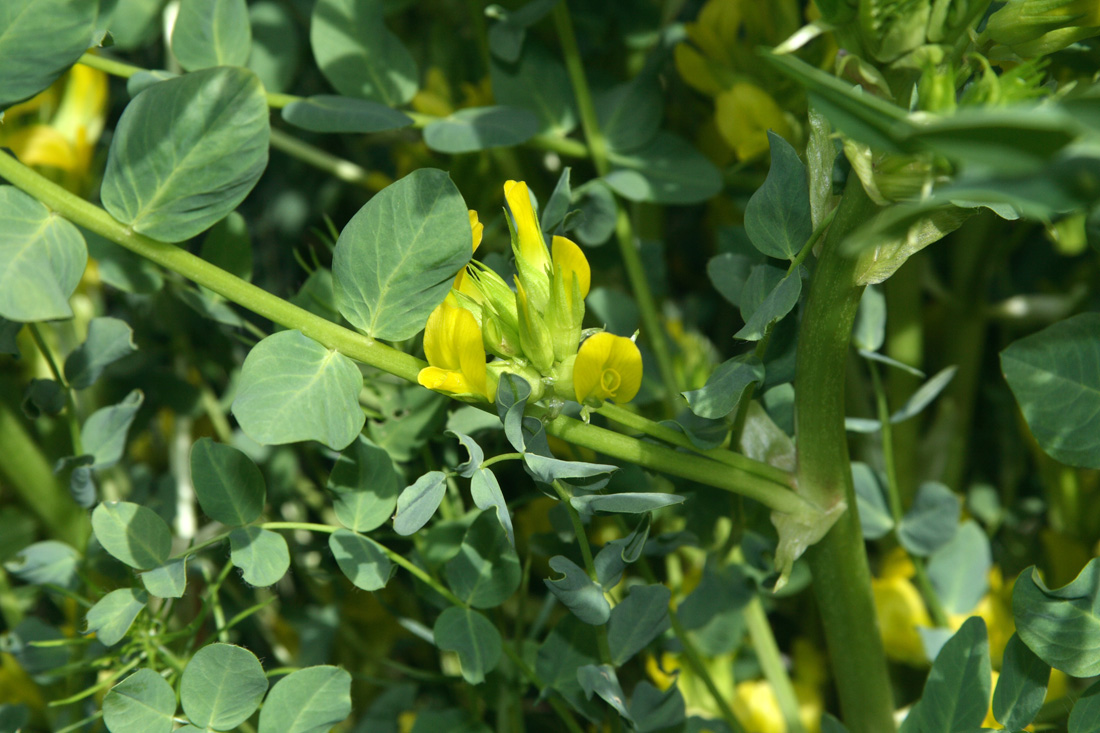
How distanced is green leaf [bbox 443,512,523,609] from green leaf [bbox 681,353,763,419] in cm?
11

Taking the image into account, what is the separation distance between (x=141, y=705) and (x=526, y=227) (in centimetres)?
25

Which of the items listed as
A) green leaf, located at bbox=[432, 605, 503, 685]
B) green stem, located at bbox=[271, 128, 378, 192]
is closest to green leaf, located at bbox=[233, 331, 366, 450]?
green leaf, located at bbox=[432, 605, 503, 685]

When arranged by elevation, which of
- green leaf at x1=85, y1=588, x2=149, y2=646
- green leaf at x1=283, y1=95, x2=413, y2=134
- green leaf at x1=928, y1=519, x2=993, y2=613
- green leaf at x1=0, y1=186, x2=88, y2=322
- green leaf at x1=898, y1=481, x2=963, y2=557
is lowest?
green leaf at x1=928, y1=519, x2=993, y2=613

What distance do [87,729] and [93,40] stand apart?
38 centimetres

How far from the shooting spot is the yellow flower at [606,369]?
0.95 ft

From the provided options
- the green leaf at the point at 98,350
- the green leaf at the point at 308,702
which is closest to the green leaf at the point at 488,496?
the green leaf at the point at 308,702

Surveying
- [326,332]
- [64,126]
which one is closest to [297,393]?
[326,332]

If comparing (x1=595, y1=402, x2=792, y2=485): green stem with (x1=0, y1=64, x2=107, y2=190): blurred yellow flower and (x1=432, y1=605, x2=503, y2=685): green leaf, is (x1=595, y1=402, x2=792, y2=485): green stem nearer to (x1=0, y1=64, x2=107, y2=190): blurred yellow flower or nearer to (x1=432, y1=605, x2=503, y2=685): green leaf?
(x1=432, y1=605, x2=503, y2=685): green leaf

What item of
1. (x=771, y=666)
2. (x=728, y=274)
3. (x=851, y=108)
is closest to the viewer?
(x=851, y=108)

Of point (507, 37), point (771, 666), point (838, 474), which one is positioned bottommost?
point (771, 666)

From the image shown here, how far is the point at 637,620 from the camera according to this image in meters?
0.37

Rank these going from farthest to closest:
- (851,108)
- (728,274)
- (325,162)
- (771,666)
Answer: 1. (325,162)
2. (771,666)
3. (728,274)
4. (851,108)

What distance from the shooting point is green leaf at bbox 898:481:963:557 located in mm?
482

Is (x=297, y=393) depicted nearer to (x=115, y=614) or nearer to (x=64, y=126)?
(x=115, y=614)
